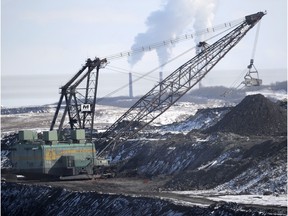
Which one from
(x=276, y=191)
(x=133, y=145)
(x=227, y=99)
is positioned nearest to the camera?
(x=276, y=191)

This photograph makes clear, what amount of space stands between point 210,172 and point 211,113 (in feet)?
120

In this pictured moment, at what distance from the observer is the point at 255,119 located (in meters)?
73.7

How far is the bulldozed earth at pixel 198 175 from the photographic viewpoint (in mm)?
42688

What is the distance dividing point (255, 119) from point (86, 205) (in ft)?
104

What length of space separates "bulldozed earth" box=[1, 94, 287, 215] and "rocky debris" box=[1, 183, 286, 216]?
0.06 m

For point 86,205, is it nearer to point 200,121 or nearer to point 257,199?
point 257,199

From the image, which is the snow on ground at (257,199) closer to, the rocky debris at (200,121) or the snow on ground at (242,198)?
the snow on ground at (242,198)

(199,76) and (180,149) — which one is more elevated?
(199,76)

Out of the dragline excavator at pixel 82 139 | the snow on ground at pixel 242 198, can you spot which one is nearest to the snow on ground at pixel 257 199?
the snow on ground at pixel 242 198

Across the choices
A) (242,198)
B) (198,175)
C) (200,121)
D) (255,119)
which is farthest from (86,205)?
(200,121)

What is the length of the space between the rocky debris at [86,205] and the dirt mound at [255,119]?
26.7 m

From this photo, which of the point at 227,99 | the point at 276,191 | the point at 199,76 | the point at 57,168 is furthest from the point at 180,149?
the point at 227,99

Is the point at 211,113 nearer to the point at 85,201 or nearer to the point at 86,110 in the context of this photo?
the point at 86,110

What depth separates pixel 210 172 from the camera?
55250mm
